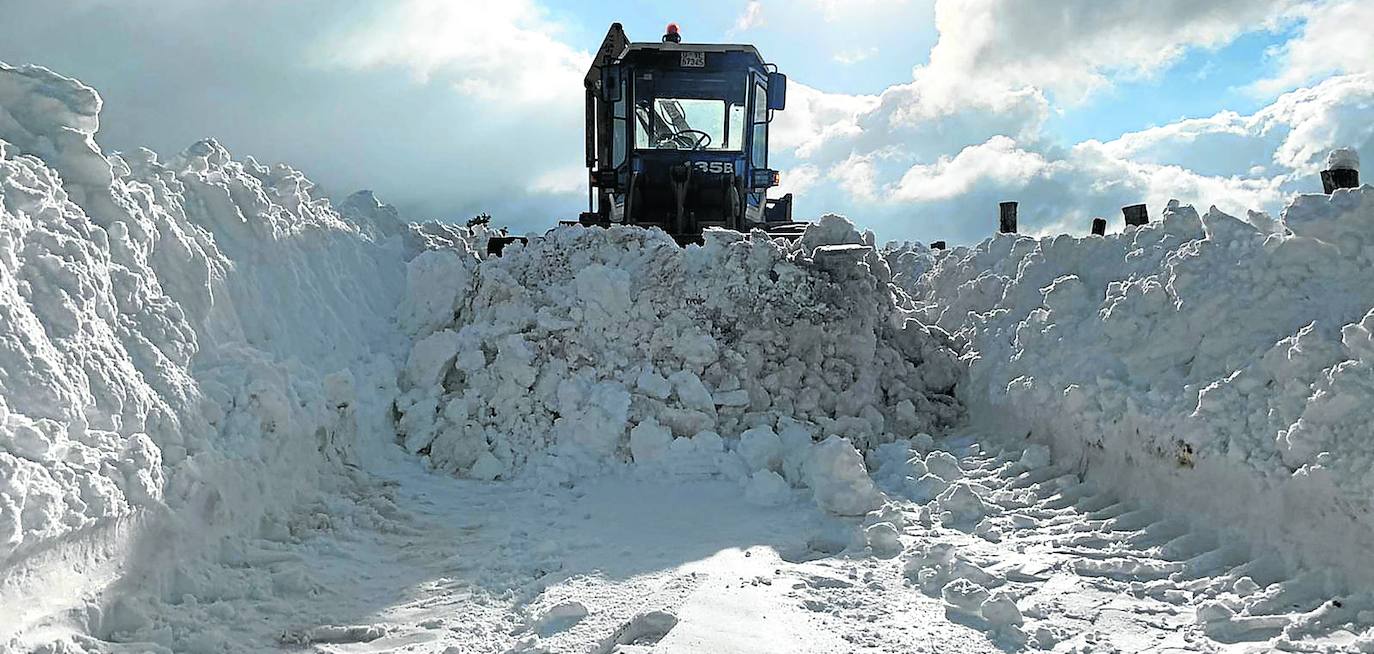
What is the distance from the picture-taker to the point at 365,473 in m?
6.14

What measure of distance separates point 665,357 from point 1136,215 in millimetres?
4458

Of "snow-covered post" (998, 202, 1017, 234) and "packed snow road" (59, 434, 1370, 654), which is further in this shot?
"snow-covered post" (998, 202, 1017, 234)

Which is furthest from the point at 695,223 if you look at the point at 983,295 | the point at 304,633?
the point at 304,633

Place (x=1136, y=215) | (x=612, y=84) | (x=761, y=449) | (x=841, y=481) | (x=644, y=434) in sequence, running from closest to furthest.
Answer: (x=841, y=481)
(x=761, y=449)
(x=644, y=434)
(x=1136, y=215)
(x=612, y=84)

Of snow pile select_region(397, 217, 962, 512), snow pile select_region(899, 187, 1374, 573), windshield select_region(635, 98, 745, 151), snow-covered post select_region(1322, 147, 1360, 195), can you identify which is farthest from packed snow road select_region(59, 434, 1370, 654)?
windshield select_region(635, 98, 745, 151)

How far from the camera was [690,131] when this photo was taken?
33.6ft

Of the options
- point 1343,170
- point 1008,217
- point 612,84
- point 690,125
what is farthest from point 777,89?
point 1343,170

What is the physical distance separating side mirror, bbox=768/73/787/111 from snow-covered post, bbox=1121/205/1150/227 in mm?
3470

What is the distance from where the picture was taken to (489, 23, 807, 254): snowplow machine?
32.2ft

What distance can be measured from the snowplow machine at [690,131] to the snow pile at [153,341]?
3121 mm

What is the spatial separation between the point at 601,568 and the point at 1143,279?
153 inches

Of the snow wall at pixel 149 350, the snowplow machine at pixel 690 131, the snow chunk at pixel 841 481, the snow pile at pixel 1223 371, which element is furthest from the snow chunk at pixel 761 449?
the snowplow machine at pixel 690 131

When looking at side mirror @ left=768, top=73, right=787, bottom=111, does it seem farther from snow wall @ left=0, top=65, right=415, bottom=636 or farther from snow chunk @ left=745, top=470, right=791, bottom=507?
snow chunk @ left=745, top=470, right=791, bottom=507

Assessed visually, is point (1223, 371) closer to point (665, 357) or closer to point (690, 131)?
point (665, 357)
